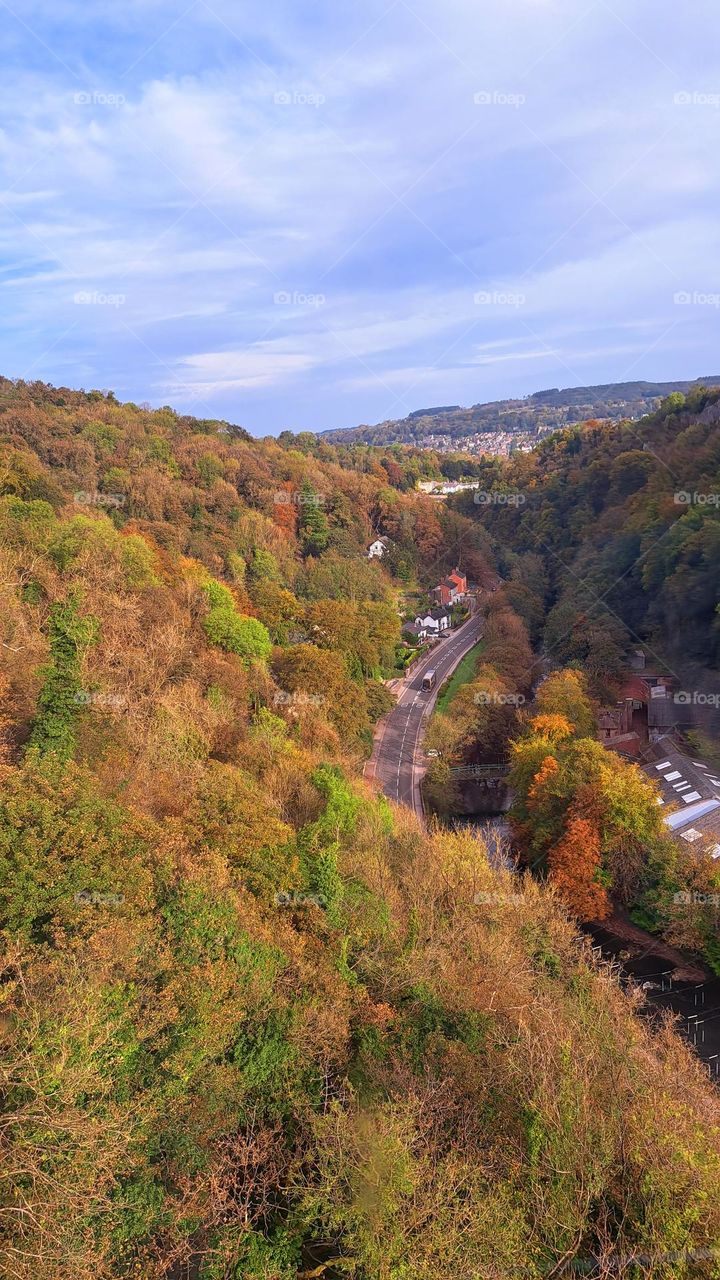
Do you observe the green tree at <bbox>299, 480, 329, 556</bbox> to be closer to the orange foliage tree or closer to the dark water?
the orange foliage tree

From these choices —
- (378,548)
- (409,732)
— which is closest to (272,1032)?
(409,732)

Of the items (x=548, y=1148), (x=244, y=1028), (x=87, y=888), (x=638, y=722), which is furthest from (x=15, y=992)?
(x=638, y=722)

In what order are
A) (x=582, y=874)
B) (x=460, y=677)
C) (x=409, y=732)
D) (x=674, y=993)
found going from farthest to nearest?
(x=460, y=677), (x=409, y=732), (x=582, y=874), (x=674, y=993)

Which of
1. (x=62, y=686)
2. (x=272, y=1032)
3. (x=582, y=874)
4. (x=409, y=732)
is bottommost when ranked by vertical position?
(x=582, y=874)

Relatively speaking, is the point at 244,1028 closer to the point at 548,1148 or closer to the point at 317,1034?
the point at 317,1034

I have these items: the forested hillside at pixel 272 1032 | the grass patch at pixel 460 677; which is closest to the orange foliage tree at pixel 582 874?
the forested hillside at pixel 272 1032

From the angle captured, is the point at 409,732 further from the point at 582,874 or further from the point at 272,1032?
the point at 272,1032
